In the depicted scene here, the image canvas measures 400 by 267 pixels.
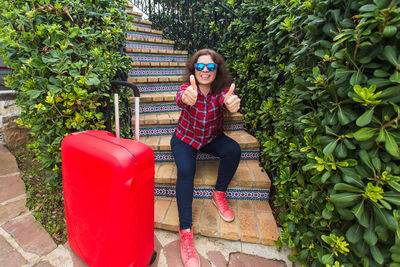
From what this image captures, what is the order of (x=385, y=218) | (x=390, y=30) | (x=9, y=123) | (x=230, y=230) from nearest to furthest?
(x=390, y=30), (x=385, y=218), (x=230, y=230), (x=9, y=123)

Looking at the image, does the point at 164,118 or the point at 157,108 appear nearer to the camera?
the point at 164,118

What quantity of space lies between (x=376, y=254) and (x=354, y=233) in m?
0.11

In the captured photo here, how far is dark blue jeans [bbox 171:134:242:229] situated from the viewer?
1.53 m

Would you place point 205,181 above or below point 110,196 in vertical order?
below

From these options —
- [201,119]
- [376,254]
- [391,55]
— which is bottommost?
[376,254]

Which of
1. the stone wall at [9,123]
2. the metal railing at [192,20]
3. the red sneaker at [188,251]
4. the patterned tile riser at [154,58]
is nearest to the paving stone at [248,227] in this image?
the red sneaker at [188,251]

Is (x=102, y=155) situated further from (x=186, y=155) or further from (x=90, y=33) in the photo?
(x=90, y=33)

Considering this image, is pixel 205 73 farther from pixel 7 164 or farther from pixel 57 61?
pixel 7 164

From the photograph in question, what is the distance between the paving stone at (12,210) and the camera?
63.2 inches

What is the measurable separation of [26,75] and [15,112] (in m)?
2.02

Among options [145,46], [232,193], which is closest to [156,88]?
[145,46]

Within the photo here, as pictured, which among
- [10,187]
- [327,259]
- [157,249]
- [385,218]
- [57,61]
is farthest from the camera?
[10,187]

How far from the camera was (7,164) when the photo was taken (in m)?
2.28

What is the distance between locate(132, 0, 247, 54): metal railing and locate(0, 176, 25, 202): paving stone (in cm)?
352
